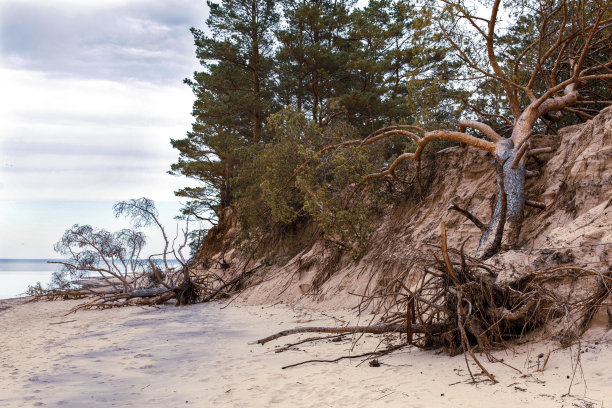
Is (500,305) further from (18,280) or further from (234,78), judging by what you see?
(18,280)

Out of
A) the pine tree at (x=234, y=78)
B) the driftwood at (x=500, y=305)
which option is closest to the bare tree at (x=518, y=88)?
the driftwood at (x=500, y=305)

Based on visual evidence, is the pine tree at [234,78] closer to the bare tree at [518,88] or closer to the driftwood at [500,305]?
the bare tree at [518,88]

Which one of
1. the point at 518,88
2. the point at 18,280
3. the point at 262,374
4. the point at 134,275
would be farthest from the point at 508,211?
the point at 18,280

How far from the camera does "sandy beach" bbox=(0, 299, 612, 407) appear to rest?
3.67 meters

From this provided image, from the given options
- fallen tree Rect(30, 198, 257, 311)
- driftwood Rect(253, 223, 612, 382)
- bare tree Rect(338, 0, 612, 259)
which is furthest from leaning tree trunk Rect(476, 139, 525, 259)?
fallen tree Rect(30, 198, 257, 311)

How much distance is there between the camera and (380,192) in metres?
11.5

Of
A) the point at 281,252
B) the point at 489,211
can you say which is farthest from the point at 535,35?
the point at 281,252

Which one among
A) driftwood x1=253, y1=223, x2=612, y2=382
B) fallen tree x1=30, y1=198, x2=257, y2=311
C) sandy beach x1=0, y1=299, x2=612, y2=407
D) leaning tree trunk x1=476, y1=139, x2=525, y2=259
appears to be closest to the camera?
sandy beach x1=0, y1=299, x2=612, y2=407

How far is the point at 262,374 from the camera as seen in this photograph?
505 centimetres

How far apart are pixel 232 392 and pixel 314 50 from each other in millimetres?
16727

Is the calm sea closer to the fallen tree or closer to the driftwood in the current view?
the fallen tree

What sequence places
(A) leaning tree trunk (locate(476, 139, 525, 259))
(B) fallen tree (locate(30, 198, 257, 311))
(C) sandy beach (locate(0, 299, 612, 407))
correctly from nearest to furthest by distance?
1. (C) sandy beach (locate(0, 299, 612, 407))
2. (A) leaning tree trunk (locate(476, 139, 525, 259))
3. (B) fallen tree (locate(30, 198, 257, 311))

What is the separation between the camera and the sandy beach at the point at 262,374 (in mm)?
3674

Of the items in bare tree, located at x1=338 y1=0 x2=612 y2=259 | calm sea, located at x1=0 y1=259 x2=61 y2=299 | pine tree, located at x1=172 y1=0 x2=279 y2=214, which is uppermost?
pine tree, located at x1=172 y1=0 x2=279 y2=214
